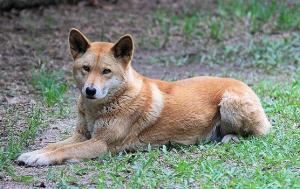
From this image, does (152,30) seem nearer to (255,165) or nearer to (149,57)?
(149,57)

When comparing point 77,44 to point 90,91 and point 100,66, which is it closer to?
point 100,66

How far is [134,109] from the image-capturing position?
22.9 ft

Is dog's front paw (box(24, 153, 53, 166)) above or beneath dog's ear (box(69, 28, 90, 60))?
beneath

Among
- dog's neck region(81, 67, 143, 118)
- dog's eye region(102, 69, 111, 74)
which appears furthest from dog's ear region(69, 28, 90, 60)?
dog's neck region(81, 67, 143, 118)

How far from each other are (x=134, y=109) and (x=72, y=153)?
779mm

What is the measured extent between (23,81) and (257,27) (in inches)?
198

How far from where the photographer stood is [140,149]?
6.98m

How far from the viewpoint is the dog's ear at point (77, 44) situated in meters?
6.88

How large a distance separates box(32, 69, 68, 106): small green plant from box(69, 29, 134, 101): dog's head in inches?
92.8

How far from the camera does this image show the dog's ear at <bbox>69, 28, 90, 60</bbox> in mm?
6875

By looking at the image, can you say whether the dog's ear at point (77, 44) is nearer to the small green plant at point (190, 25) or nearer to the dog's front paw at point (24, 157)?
the dog's front paw at point (24, 157)

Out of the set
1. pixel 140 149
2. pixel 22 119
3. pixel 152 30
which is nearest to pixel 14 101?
pixel 22 119

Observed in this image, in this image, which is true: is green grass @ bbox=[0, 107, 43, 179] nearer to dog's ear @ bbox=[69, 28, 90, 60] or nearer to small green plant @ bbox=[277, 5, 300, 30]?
dog's ear @ bbox=[69, 28, 90, 60]

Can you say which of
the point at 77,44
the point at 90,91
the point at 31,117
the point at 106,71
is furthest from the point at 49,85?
the point at 90,91
